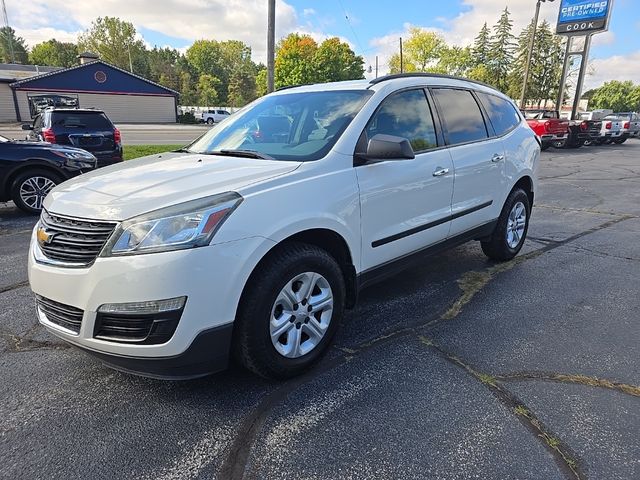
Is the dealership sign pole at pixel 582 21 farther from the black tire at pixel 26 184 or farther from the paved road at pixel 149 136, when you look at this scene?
the black tire at pixel 26 184

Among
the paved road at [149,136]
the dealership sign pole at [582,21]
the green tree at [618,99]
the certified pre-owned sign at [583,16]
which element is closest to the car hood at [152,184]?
the paved road at [149,136]

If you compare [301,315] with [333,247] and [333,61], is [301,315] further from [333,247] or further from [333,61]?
[333,61]

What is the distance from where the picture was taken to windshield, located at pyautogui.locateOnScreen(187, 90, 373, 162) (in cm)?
310

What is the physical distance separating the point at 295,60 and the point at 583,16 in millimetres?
47568

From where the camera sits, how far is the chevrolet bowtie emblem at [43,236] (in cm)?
254

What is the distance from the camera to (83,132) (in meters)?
10.1

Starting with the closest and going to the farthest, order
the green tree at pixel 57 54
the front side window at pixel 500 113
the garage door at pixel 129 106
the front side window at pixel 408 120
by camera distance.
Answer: the front side window at pixel 408 120 < the front side window at pixel 500 113 < the garage door at pixel 129 106 < the green tree at pixel 57 54

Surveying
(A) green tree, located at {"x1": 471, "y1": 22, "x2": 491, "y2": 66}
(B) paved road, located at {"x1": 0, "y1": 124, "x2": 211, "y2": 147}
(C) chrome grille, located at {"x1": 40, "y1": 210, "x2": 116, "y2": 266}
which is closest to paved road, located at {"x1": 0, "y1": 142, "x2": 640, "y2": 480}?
(C) chrome grille, located at {"x1": 40, "y1": 210, "x2": 116, "y2": 266}

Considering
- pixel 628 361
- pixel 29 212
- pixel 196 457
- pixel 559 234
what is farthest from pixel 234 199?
pixel 29 212

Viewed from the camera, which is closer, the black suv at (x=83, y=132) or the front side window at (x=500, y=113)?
the front side window at (x=500, y=113)

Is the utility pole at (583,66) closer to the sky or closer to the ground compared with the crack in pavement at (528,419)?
closer to the sky

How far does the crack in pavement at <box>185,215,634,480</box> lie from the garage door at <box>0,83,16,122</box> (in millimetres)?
46201

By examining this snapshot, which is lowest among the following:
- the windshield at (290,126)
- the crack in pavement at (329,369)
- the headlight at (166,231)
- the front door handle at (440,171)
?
the crack in pavement at (329,369)

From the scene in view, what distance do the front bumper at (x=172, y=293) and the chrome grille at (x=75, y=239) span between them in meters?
0.07
